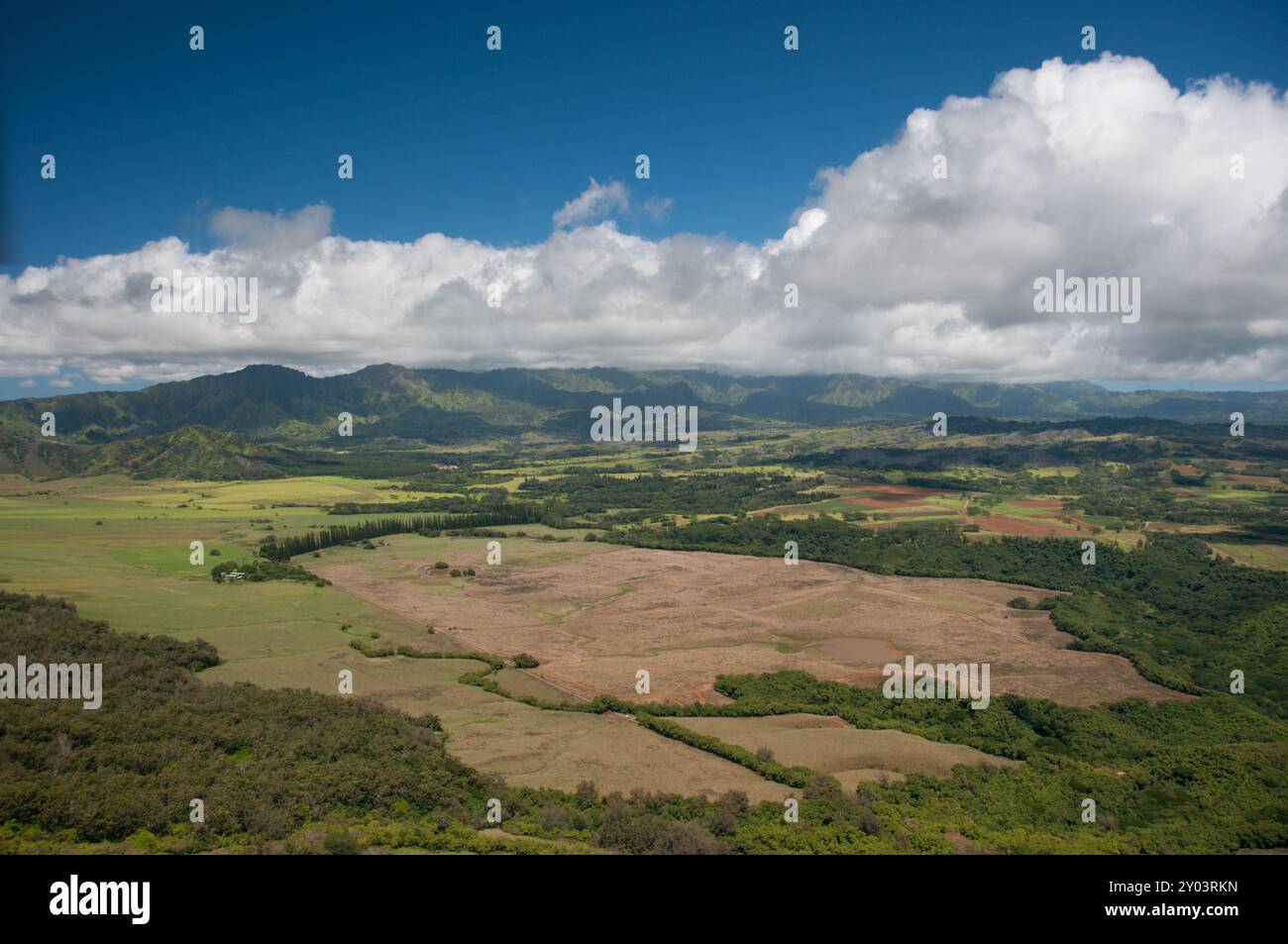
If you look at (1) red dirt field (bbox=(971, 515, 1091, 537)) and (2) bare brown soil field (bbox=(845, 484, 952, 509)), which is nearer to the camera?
(1) red dirt field (bbox=(971, 515, 1091, 537))

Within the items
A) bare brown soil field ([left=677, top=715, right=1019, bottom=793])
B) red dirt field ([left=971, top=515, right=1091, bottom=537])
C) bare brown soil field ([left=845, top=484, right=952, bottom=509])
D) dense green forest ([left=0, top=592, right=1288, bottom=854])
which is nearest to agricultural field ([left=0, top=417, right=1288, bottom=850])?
bare brown soil field ([left=677, top=715, right=1019, bottom=793])

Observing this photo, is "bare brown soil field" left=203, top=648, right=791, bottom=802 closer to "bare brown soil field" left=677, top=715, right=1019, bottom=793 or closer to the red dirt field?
"bare brown soil field" left=677, top=715, right=1019, bottom=793

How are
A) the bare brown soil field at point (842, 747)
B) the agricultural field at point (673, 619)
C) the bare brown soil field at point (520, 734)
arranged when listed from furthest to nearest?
the agricultural field at point (673, 619), the bare brown soil field at point (842, 747), the bare brown soil field at point (520, 734)

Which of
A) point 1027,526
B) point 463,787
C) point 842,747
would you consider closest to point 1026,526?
point 1027,526

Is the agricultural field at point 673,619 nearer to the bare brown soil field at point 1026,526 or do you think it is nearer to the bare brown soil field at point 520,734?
the bare brown soil field at point 520,734

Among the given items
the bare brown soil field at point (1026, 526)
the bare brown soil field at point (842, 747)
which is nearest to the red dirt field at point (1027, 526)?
the bare brown soil field at point (1026, 526)

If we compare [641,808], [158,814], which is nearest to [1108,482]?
[641,808]
